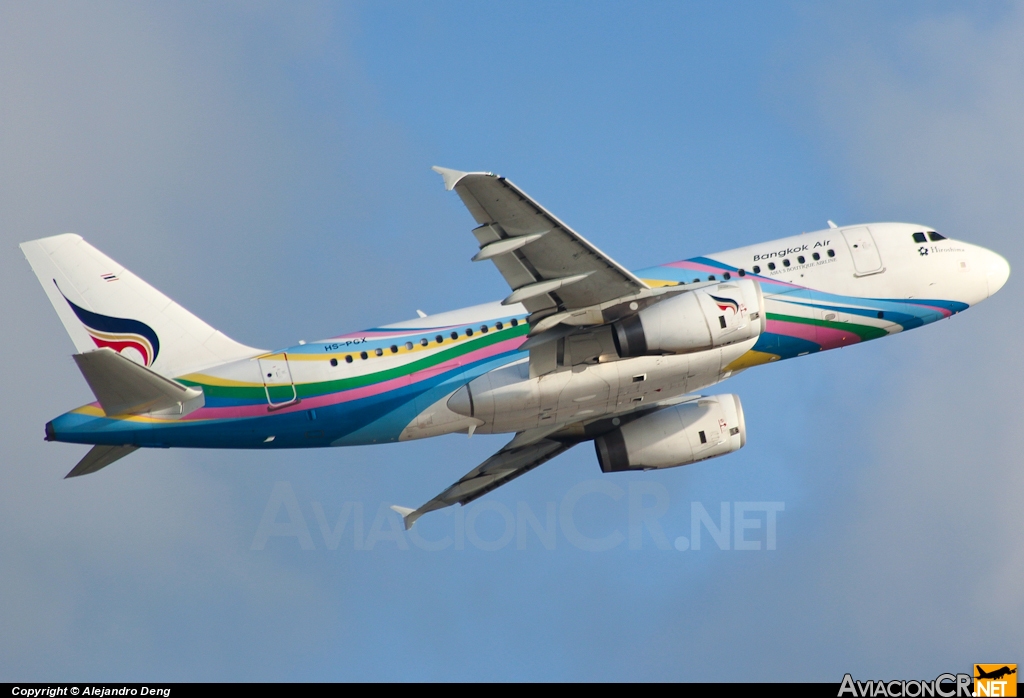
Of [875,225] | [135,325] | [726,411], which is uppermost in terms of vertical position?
[875,225]

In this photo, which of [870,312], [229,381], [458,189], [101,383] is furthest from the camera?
[870,312]

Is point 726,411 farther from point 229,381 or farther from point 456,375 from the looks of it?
point 229,381

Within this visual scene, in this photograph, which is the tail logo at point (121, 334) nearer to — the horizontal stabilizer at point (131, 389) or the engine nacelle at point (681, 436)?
the horizontal stabilizer at point (131, 389)

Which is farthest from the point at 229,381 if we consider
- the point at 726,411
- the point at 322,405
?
the point at 726,411

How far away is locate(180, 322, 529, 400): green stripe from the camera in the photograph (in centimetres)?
3669

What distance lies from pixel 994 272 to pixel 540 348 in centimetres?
1587

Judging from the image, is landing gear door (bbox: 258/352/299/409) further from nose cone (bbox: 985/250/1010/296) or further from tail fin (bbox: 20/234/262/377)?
nose cone (bbox: 985/250/1010/296)

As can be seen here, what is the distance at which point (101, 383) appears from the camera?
112 ft

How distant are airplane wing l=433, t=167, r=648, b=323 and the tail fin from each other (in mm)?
9387

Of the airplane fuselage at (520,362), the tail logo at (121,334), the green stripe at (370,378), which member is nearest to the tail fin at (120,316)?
the tail logo at (121,334)

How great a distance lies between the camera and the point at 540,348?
35938 mm

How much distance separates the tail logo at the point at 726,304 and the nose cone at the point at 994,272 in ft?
36.7

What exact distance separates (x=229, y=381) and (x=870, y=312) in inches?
782

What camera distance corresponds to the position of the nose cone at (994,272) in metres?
40.7
